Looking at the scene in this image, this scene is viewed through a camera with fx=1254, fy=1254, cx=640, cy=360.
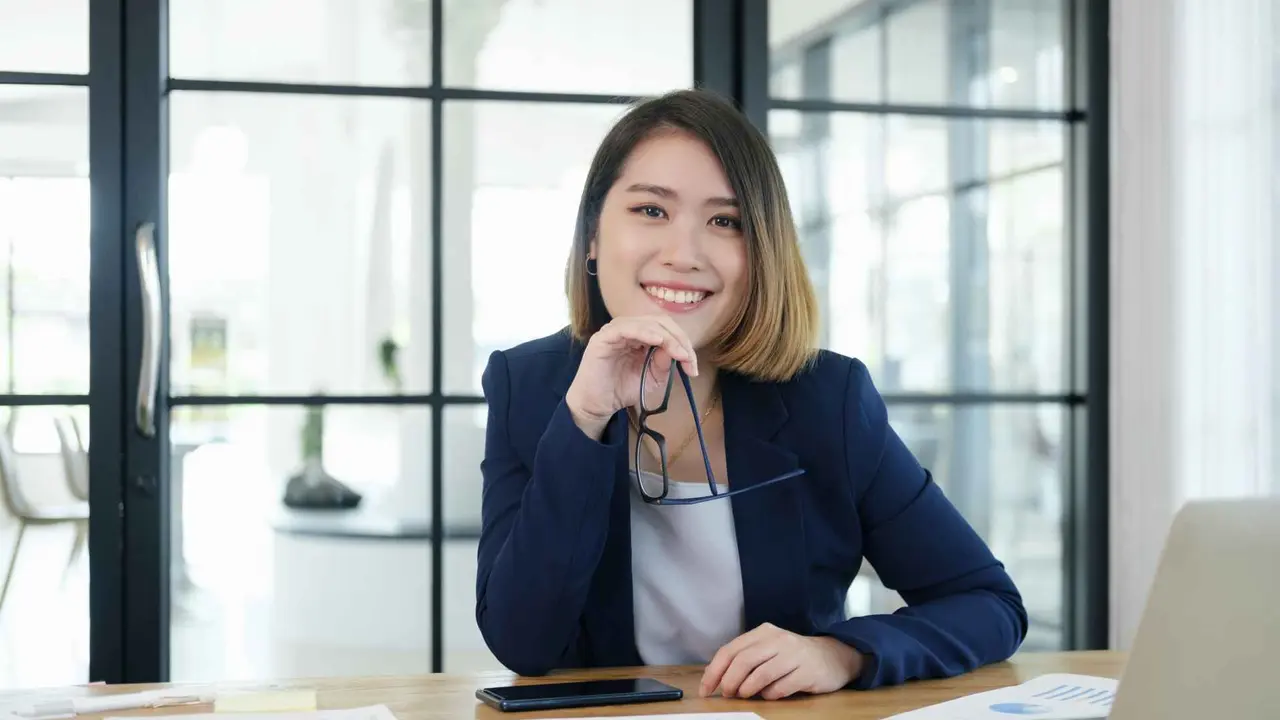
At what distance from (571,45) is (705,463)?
1623 millimetres

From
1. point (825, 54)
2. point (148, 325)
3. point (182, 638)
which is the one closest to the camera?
point (148, 325)

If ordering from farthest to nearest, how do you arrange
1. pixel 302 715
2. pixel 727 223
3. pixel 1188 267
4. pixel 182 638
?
pixel 1188 267 < pixel 182 638 < pixel 727 223 < pixel 302 715

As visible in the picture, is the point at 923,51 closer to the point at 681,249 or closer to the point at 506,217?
the point at 506,217

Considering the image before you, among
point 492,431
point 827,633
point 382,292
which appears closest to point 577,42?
point 382,292

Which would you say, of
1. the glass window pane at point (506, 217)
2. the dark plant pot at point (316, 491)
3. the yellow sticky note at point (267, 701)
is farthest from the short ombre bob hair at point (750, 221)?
the dark plant pot at point (316, 491)

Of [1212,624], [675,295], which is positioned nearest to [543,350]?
[675,295]

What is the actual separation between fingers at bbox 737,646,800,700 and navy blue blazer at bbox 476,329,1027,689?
0.11m

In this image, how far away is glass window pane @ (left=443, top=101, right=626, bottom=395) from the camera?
284 centimetres

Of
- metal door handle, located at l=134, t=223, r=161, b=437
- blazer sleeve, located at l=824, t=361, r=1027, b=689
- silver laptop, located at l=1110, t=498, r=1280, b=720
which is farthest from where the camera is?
metal door handle, located at l=134, t=223, r=161, b=437

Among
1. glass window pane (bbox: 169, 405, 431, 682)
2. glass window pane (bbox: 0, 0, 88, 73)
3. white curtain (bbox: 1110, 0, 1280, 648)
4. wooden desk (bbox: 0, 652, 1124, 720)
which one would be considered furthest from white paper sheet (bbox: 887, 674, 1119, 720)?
glass window pane (bbox: 0, 0, 88, 73)

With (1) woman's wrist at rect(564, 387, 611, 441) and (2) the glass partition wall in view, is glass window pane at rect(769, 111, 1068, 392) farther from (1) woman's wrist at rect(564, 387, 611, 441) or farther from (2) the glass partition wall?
(1) woman's wrist at rect(564, 387, 611, 441)

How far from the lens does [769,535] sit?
62.1 inches

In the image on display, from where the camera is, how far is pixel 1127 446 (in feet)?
9.86

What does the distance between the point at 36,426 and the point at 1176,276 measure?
2536 millimetres
